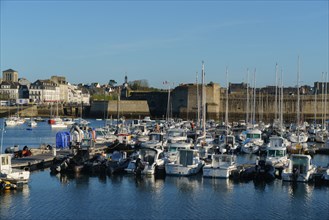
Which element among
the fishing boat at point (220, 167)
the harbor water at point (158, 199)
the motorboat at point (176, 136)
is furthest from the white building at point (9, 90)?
the fishing boat at point (220, 167)

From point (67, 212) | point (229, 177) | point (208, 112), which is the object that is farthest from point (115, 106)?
point (67, 212)

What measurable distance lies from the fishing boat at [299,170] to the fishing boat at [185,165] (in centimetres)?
415

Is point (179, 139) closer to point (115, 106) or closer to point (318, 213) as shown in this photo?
point (318, 213)

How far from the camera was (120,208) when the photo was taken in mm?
21094

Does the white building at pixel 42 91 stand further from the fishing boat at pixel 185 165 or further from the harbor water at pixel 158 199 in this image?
the harbor water at pixel 158 199

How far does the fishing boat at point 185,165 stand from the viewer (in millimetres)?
27422

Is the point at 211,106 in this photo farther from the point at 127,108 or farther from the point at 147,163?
the point at 147,163

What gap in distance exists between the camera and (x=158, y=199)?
22781mm

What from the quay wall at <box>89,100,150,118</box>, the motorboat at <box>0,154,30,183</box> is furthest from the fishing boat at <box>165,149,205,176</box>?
the quay wall at <box>89,100,150,118</box>

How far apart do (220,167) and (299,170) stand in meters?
3.47

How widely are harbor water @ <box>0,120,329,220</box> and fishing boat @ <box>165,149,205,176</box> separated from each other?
36cm

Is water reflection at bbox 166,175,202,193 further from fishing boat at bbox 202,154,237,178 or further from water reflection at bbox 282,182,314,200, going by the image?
water reflection at bbox 282,182,314,200

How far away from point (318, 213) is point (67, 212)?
8.63 meters

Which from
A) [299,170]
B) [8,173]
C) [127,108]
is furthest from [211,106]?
[8,173]
